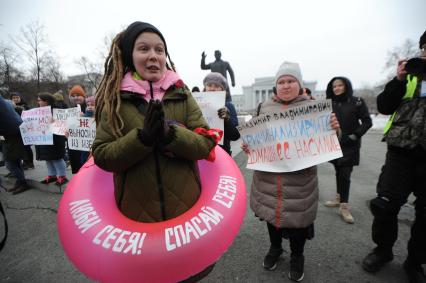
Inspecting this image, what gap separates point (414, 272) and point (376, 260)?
274mm

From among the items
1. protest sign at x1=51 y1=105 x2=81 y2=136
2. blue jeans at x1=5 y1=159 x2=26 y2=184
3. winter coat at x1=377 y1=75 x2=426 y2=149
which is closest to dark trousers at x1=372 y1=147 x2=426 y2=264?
winter coat at x1=377 y1=75 x2=426 y2=149

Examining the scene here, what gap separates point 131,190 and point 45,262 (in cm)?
211

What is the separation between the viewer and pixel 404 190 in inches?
75.8

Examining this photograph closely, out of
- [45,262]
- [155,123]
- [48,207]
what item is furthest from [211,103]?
[48,207]

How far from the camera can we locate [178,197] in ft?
4.06

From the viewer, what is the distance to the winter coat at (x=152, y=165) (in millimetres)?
1115

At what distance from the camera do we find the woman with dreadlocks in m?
1.13

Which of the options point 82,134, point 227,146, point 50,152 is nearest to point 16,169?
point 50,152

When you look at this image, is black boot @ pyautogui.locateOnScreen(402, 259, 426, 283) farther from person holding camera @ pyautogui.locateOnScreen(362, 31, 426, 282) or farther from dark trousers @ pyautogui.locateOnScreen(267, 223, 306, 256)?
dark trousers @ pyautogui.locateOnScreen(267, 223, 306, 256)

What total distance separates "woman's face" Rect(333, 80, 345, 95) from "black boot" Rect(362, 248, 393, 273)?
6.49 ft

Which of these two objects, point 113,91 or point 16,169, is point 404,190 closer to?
point 113,91

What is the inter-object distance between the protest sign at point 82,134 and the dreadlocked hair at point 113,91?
100 inches

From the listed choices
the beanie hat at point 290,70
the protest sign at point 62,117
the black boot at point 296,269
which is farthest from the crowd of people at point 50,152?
the black boot at point 296,269

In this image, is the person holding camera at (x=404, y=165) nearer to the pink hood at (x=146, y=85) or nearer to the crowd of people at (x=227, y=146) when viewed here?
the crowd of people at (x=227, y=146)
